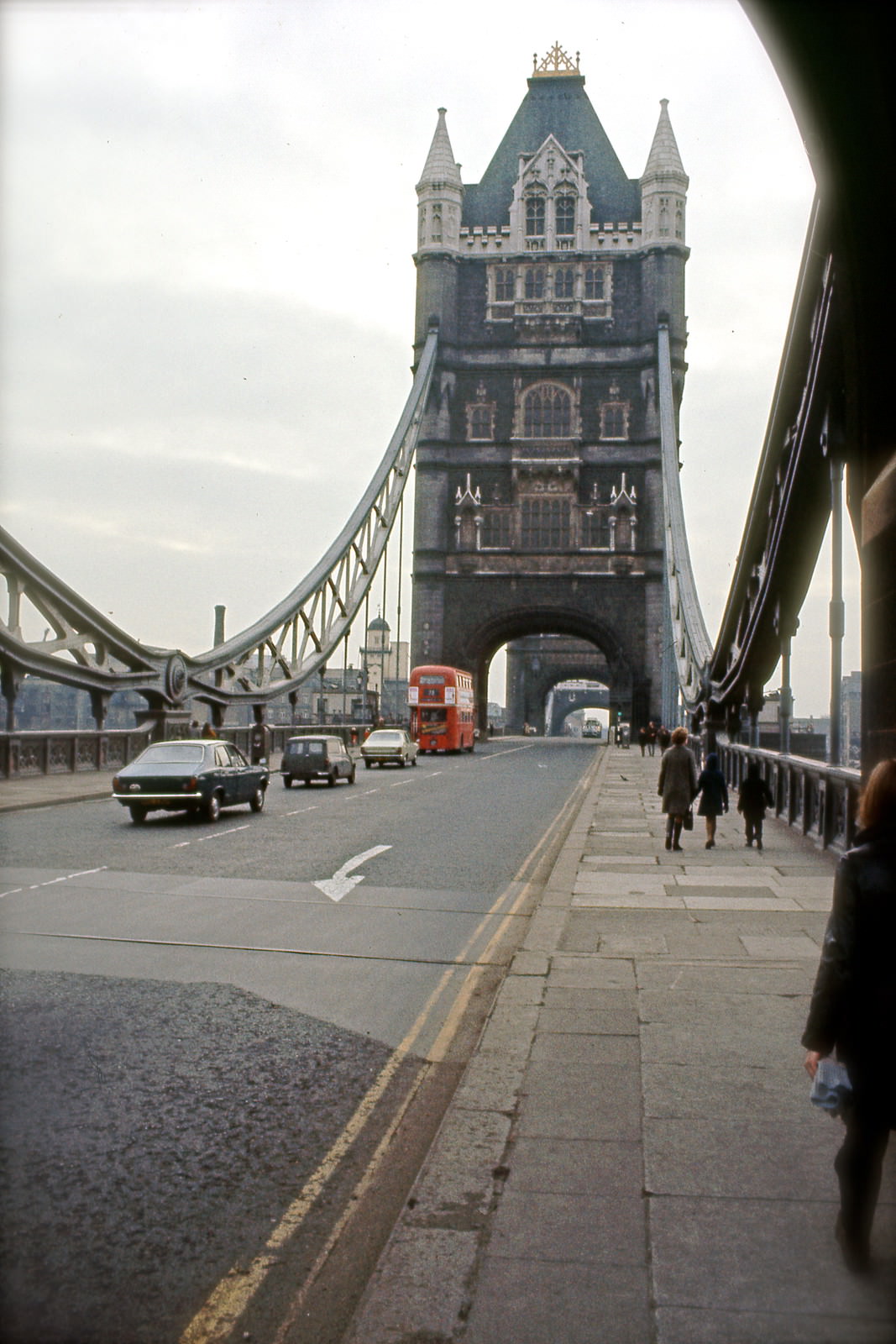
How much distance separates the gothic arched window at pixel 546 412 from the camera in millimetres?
68250

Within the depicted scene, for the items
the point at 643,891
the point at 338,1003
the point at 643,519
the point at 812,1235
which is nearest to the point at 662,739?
the point at 643,519

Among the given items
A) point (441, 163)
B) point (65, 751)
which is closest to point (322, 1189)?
point (65, 751)

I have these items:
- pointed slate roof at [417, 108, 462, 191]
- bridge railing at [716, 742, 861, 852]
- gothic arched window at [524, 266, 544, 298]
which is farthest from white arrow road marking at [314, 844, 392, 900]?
pointed slate roof at [417, 108, 462, 191]

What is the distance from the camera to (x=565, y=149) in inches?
2859

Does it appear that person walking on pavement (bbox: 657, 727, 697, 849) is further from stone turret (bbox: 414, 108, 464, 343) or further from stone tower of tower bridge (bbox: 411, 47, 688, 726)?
stone turret (bbox: 414, 108, 464, 343)

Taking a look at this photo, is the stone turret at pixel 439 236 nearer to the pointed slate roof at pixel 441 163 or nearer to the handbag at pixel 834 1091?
the pointed slate roof at pixel 441 163

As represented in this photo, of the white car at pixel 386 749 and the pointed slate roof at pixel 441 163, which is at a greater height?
the pointed slate roof at pixel 441 163

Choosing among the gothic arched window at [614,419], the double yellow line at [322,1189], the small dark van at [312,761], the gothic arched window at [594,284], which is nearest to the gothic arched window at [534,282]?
the gothic arched window at [594,284]

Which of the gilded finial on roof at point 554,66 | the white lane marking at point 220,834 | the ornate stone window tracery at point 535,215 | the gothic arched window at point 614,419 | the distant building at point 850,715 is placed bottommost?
the white lane marking at point 220,834

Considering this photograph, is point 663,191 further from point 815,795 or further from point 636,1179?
point 636,1179

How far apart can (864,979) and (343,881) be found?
29.5ft

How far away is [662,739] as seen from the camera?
140 ft

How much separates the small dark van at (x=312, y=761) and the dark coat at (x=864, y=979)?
2472 cm

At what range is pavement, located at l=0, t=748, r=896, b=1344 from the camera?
3439 mm
